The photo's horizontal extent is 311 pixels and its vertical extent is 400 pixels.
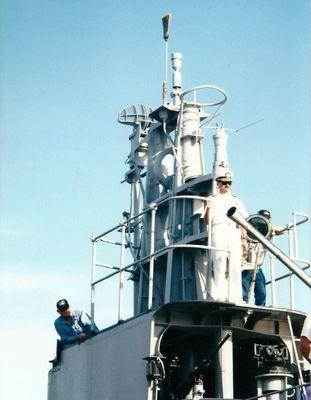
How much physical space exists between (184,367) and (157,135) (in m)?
4.61

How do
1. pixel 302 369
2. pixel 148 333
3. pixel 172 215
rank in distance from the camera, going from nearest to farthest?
pixel 148 333, pixel 302 369, pixel 172 215

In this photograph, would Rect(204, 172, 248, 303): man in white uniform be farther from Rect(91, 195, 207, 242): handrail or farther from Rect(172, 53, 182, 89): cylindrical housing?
Rect(172, 53, 182, 89): cylindrical housing

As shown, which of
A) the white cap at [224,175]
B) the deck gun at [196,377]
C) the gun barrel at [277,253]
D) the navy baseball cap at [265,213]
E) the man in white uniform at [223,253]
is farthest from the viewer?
the navy baseball cap at [265,213]

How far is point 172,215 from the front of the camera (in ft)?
53.0

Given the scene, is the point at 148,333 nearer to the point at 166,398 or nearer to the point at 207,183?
the point at 166,398

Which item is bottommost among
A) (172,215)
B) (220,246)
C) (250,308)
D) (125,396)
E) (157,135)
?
(125,396)

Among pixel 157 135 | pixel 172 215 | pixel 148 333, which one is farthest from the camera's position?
pixel 157 135

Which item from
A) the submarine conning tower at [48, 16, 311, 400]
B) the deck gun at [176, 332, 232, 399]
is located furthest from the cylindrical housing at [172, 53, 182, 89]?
the deck gun at [176, 332, 232, 399]

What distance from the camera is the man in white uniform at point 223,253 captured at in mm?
14344

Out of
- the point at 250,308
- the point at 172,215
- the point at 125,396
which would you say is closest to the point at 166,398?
the point at 125,396

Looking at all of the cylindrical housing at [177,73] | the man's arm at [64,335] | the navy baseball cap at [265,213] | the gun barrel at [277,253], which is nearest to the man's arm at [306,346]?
the gun barrel at [277,253]

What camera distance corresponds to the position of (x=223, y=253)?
14.4 m

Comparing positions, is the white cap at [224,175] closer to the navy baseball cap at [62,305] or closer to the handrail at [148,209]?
the handrail at [148,209]

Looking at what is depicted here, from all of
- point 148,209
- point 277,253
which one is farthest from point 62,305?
point 277,253
